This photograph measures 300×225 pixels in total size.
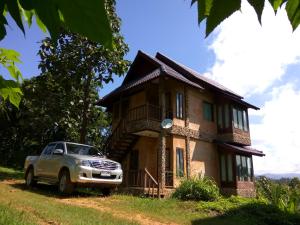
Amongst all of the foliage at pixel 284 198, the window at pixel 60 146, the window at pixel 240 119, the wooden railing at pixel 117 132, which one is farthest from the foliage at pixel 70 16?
the window at pixel 240 119

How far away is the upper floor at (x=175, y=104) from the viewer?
67.6 feet

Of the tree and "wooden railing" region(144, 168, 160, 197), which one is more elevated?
the tree

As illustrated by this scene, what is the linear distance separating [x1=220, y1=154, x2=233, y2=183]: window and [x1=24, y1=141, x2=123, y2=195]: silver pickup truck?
10.3 m

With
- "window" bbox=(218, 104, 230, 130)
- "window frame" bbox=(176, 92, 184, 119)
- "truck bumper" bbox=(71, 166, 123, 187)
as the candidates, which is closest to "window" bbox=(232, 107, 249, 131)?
"window" bbox=(218, 104, 230, 130)

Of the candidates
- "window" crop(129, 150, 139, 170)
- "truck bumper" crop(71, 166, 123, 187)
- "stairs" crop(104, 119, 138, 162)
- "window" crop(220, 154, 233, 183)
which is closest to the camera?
"truck bumper" crop(71, 166, 123, 187)

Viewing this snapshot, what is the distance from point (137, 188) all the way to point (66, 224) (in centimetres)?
987

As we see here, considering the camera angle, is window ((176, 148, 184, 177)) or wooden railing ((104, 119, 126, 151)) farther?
wooden railing ((104, 119, 126, 151))

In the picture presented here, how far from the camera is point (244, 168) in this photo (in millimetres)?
24562

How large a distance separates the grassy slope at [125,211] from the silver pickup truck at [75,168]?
0.65 meters

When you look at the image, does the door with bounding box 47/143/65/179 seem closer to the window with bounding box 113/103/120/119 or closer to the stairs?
the stairs

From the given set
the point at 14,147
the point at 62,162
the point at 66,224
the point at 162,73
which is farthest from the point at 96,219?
the point at 14,147

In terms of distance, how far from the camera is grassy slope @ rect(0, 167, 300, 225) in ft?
30.6

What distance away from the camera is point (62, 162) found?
14.6m

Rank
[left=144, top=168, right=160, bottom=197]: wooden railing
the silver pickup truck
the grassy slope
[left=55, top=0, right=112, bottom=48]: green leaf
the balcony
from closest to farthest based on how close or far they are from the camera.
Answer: [left=55, top=0, right=112, bottom=48]: green leaf
the grassy slope
the silver pickup truck
[left=144, top=168, right=160, bottom=197]: wooden railing
the balcony
